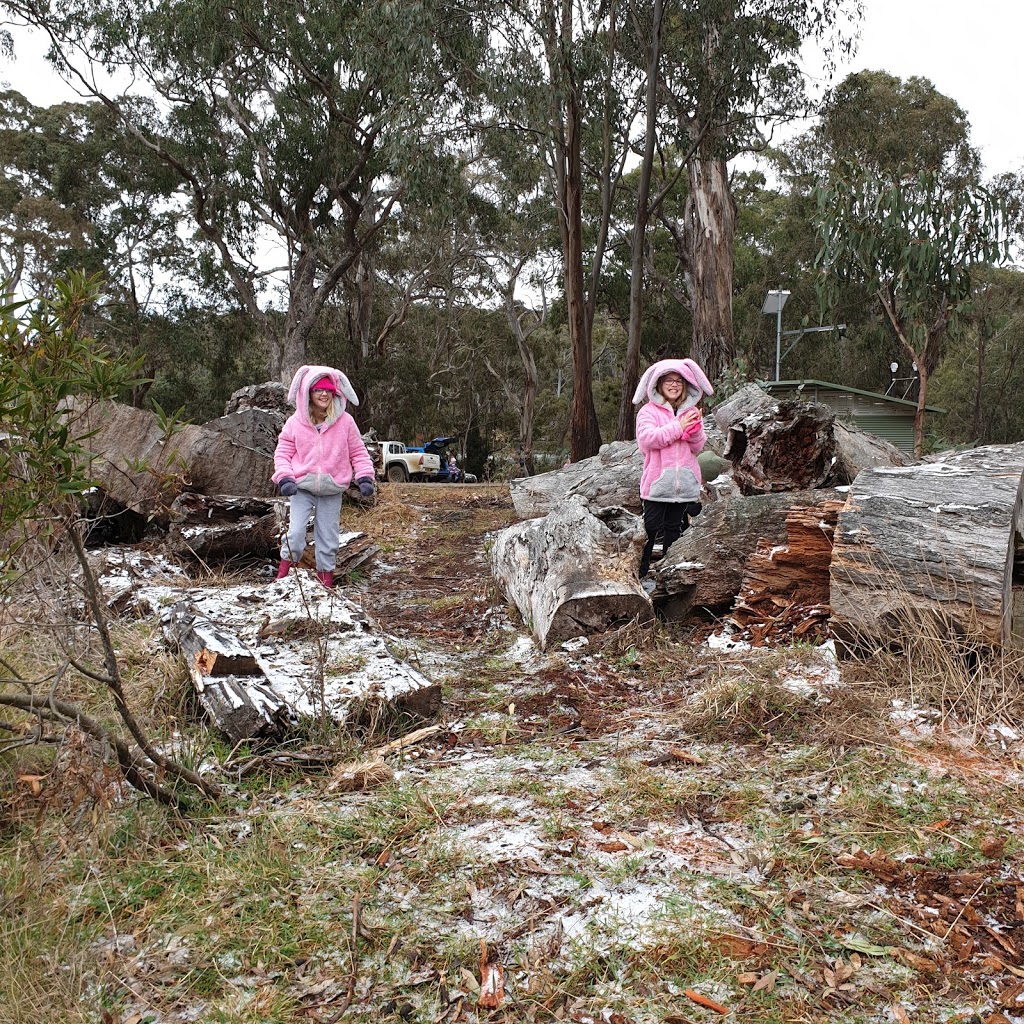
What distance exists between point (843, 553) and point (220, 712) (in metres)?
2.99

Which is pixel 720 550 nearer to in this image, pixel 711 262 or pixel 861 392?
pixel 711 262

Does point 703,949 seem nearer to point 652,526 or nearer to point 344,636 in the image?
point 344,636

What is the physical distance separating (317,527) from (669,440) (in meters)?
2.59

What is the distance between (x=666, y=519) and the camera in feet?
20.9

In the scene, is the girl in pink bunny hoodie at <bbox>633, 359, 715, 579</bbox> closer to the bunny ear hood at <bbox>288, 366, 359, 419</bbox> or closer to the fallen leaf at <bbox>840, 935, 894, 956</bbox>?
the bunny ear hood at <bbox>288, 366, 359, 419</bbox>

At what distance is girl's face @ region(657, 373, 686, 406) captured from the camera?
643cm

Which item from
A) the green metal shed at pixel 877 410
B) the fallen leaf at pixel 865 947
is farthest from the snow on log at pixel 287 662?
the green metal shed at pixel 877 410

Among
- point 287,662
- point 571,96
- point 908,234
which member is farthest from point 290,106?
point 287,662

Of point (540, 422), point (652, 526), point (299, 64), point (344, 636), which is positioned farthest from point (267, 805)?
point (540, 422)

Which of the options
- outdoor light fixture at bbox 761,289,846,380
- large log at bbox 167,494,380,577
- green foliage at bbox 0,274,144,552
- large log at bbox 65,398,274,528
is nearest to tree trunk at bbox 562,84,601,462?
large log at bbox 65,398,274,528

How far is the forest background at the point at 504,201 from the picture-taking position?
15453 millimetres

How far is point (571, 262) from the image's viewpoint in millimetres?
16109

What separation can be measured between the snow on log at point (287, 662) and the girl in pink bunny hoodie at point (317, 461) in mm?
1234

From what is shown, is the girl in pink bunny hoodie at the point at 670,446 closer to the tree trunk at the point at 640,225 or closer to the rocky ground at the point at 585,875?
the rocky ground at the point at 585,875
